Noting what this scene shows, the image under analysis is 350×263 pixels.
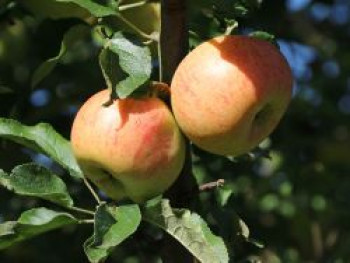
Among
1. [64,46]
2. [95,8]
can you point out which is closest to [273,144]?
[64,46]

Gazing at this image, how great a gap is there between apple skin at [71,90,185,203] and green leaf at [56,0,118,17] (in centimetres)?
13

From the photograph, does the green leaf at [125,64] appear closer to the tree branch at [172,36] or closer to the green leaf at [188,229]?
the tree branch at [172,36]

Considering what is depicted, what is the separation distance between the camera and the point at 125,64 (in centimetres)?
126

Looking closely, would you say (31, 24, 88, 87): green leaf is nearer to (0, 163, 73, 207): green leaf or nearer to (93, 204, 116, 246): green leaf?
(0, 163, 73, 207): green leaf

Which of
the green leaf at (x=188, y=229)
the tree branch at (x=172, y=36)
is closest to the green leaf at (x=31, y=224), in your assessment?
the green leaf at (x=188, y=229)

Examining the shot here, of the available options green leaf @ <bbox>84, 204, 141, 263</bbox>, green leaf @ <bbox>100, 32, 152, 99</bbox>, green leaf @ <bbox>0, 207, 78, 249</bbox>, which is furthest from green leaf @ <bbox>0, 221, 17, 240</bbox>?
green leaf @ <bbox>100, 32, 152, 99</bbox>

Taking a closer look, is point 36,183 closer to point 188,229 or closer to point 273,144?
point 188,229

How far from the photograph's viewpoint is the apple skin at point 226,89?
47.0 inches

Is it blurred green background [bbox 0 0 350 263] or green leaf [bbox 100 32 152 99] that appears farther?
blurred green background [bbox 0 0 350 263]

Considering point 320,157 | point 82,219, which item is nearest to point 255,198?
point 320,157

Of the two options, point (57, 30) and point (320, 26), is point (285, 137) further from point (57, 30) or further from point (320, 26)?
point (320, 26)

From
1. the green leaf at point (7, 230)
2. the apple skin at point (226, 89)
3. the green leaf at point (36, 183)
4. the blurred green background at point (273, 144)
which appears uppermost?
the apple skin at point (226, 89)

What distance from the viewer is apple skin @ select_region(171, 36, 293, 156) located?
119 cm

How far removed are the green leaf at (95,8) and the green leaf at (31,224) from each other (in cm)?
31
